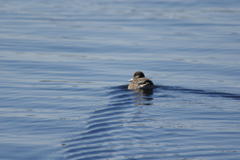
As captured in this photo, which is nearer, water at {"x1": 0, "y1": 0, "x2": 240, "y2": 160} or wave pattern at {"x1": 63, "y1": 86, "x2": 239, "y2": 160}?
wave pattern at {"x1": 63, "y1": 86, "x2": 239, "y2": 160}

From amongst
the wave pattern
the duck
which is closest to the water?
the wave pattern

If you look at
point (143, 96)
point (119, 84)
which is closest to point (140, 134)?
point (143, 96)

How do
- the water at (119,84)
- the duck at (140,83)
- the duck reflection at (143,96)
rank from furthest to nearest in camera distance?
the duck at (140,83)
the duck reflection at (143,96)
the water at (119,84)

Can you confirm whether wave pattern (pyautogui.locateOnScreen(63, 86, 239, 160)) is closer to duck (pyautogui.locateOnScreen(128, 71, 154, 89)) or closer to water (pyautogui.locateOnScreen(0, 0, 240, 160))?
water (pyautogui.locateOnScreen(0, 0, 240, 160))

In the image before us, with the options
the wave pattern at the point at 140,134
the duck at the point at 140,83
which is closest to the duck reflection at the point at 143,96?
the wave pattern at the point at 140,134

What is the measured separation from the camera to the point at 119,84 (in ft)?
52.2

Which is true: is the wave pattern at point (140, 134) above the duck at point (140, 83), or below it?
below

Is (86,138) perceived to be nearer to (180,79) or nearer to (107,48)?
(180,79)

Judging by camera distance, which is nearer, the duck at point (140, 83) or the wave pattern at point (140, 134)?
the wave pattern at point (140, 134)

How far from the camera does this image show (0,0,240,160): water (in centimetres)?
962

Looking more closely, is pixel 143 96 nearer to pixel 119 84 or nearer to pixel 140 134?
pixel 119 84

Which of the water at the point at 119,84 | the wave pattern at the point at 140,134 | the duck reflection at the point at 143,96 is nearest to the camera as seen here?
the wave pattern at the point at 140,134

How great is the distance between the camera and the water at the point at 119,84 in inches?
379

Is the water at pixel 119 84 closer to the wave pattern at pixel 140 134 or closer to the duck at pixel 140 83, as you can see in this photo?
the wave pattern at pixel 140 134
